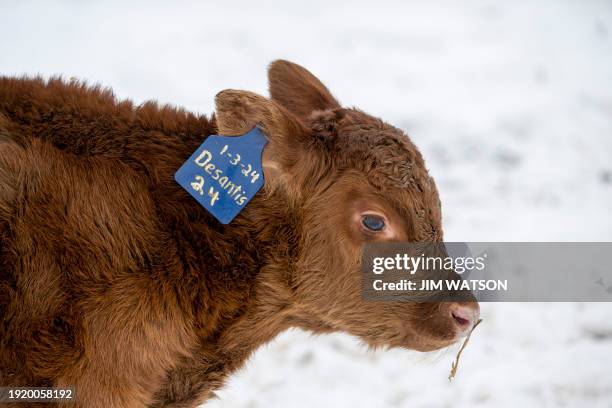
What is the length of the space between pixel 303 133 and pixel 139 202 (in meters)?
0.86

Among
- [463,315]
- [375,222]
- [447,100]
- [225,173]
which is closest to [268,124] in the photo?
[225,173]

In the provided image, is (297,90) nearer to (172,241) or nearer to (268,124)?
(268,124)

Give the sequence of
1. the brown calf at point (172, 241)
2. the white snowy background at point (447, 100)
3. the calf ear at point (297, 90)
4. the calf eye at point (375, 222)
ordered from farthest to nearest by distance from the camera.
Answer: the white snowy background at point (447, 100) → the calf ear at point (297, 90) → the calf eye at point (375, 222) → the brown calf at point (172, 241)

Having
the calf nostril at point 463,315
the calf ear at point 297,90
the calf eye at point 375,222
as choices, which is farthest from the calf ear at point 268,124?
the calf nostril at point 463,315

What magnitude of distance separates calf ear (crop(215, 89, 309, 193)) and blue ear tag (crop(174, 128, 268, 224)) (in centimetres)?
4

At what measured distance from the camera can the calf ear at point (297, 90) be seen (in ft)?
13.1

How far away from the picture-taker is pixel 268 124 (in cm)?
318

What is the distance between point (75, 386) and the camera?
2.93 meters

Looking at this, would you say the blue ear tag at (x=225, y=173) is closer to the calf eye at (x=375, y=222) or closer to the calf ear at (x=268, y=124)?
the calf ear at (x=268, y=124)

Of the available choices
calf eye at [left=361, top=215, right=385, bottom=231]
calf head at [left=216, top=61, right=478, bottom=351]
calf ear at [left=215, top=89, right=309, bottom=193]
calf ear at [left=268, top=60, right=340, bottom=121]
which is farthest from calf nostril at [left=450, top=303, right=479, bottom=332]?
calf ear at [left=268, top=60, right=340, bottom=121]

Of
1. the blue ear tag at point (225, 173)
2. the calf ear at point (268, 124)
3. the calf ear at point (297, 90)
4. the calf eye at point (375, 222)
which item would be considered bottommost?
the calf eye at point (375, 222)

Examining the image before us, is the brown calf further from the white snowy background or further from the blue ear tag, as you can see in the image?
the white snowy background

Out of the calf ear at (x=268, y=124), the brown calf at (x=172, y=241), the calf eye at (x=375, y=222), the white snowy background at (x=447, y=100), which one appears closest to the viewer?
the brown calf at (x=172, y=241)

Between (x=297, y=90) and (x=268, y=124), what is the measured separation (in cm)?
93
